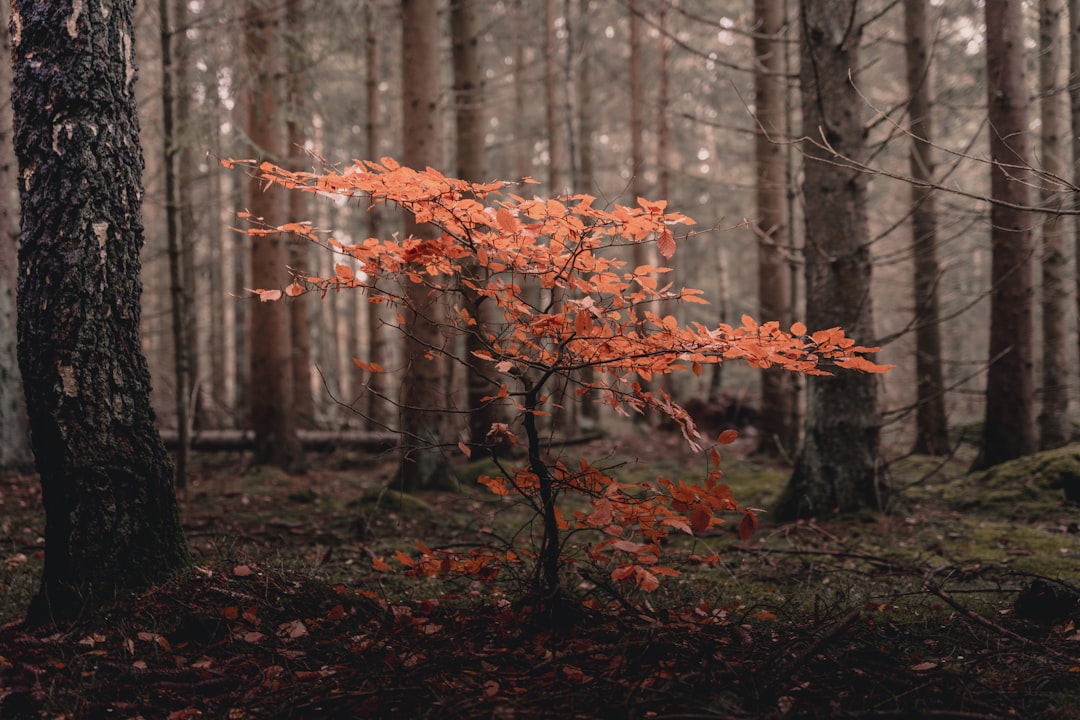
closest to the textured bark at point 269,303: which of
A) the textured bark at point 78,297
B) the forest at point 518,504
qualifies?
the forest at point 518,504

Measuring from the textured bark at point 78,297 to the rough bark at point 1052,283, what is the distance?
332 inches

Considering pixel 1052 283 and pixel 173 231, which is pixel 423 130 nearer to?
pixel 173 231

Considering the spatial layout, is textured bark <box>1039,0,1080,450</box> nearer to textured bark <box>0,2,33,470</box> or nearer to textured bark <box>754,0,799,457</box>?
textured bark <box>754,0,799,457</box>

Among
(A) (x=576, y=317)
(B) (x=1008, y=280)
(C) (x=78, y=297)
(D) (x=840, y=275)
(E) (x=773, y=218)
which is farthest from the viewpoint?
(E) (x=773, y=218)

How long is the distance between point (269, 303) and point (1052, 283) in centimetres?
950

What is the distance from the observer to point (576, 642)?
2770 mm

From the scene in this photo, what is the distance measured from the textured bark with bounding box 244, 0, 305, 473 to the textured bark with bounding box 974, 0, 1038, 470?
765cm

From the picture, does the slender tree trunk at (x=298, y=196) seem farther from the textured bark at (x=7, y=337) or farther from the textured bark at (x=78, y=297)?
the textured bark at (x=78, y=297)

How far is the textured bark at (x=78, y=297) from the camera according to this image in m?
2.92

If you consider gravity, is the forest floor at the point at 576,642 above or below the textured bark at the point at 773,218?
below

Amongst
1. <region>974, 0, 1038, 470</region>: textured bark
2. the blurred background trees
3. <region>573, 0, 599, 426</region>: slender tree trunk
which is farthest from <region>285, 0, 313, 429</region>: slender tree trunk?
<region>974, 0, 1038, 470</region>: textured bark

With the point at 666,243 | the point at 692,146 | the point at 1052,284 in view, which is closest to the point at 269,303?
the point at 666,243

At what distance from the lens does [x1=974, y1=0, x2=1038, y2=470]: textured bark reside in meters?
6.67

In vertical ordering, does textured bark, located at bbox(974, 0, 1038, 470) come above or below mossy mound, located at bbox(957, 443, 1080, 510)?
above
